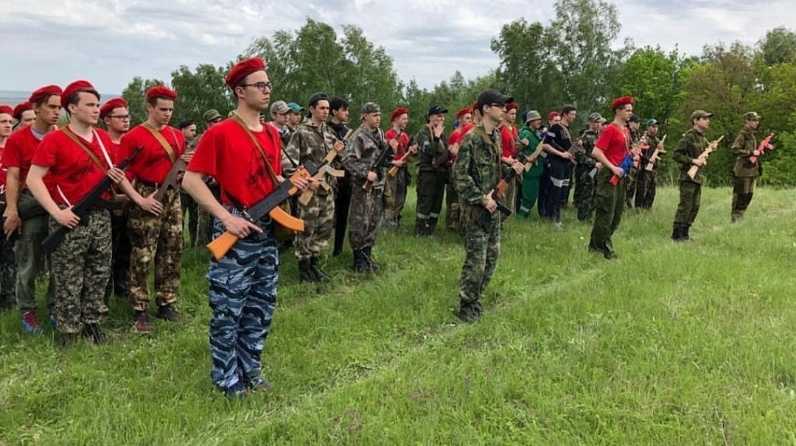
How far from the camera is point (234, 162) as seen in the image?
12.0ft

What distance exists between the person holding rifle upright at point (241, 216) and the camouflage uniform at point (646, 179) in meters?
9.79

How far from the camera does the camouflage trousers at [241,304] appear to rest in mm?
3742

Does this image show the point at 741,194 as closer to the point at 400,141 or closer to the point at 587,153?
the point at 587,153

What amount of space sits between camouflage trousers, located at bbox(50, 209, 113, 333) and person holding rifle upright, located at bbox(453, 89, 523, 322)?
10.4ft

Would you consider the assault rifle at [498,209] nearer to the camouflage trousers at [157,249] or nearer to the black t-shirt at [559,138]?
the camouflage trousers at [157,249]

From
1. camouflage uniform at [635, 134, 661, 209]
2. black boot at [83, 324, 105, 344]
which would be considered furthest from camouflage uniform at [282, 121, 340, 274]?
camouflage uniform at [635, 134, 661, 209]

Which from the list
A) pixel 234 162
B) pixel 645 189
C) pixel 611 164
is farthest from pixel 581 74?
pixel 234 162

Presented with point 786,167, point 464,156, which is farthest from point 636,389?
point 786,167

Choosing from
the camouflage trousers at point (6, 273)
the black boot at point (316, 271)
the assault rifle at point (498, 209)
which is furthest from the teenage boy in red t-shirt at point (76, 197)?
the assault rifle at point (498, 209)

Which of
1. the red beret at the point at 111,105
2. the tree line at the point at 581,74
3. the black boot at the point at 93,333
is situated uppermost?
the tree line at the point at 581,74

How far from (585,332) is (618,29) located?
38.6 m

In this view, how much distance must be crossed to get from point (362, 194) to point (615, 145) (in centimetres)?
341

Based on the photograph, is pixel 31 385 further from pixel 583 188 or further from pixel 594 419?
pixel 583 188

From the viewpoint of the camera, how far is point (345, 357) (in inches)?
180
